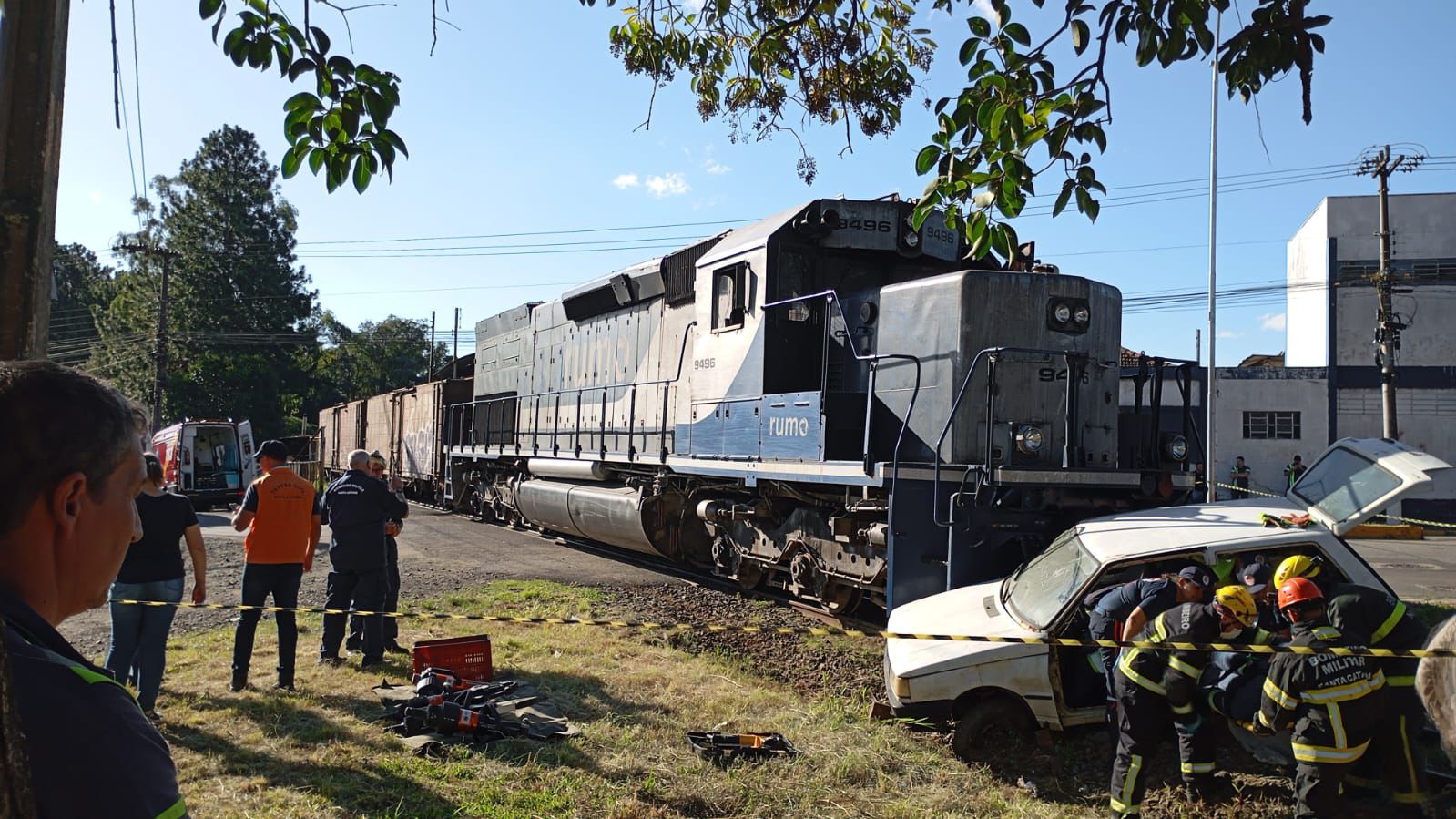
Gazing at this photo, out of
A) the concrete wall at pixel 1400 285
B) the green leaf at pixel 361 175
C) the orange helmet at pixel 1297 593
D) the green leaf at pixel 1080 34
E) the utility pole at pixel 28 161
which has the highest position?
the concrete wall at pixel 1400 285

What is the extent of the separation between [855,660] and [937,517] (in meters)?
1.29

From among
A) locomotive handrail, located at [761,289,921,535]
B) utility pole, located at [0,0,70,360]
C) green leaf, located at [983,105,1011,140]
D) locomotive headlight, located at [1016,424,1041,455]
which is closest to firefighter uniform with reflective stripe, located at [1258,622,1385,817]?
green leaf, located at [983,105,1011,140]

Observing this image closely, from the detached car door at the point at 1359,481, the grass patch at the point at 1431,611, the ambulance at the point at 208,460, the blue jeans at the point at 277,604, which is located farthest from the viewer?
the ambulance at the point at 208,460

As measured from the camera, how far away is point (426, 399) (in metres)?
23.3

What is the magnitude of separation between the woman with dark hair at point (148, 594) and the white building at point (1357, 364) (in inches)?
1152

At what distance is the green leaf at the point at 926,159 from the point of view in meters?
4.19

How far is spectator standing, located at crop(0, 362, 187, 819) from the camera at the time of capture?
1.21 m

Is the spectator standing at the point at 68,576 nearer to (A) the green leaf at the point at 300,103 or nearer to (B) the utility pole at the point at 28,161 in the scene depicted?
(B) the utility pole at the point at 28,161

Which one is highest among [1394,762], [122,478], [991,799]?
[122,478]

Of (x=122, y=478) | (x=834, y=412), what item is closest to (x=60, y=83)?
(x=122, y=478)

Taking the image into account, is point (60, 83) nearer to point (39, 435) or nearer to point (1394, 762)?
point (39, 435)

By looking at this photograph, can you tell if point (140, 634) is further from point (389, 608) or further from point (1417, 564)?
point (1417, 564)

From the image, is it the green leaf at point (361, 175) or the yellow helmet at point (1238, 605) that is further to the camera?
the yellow helmet at point (1238, 605)

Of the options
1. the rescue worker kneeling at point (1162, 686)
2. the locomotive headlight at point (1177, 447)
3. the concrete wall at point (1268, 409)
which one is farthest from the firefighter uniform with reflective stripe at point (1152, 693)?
the concrete wall at point (1268, 409)
